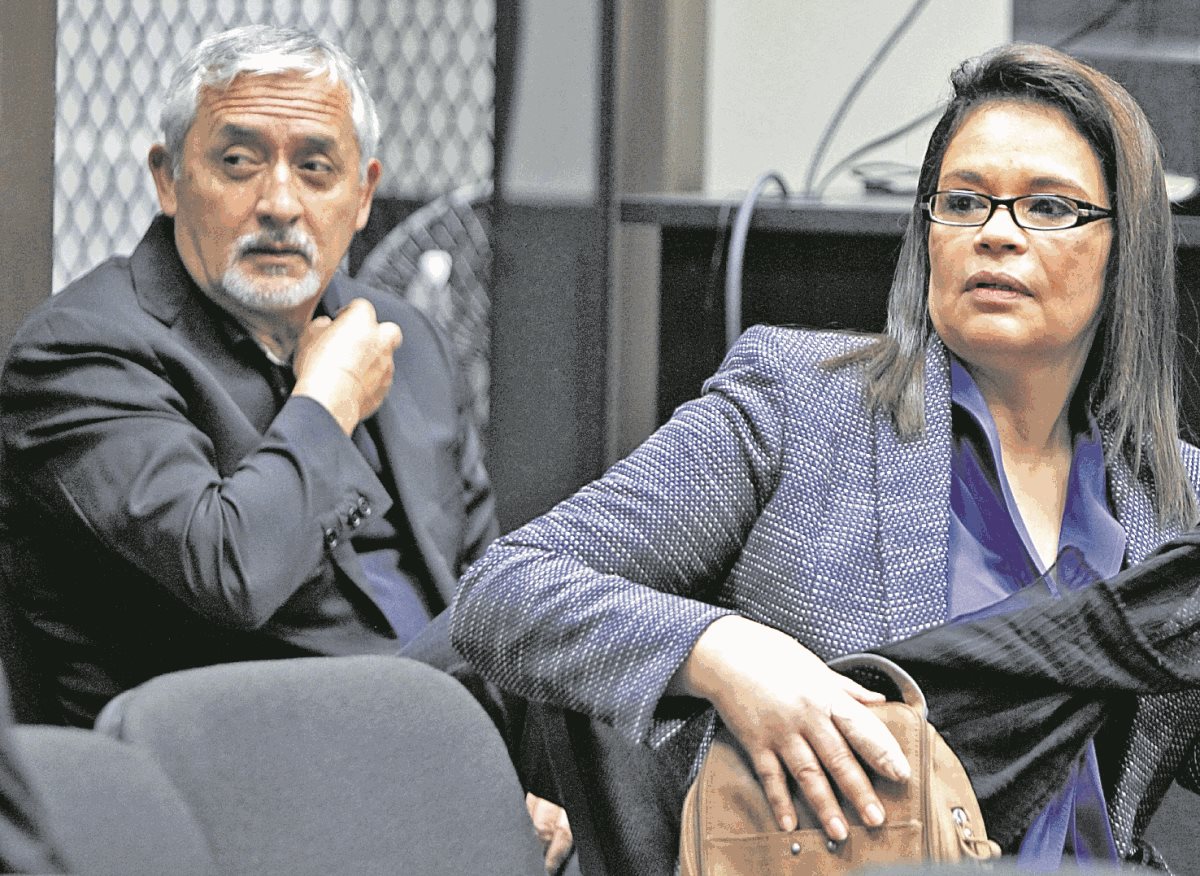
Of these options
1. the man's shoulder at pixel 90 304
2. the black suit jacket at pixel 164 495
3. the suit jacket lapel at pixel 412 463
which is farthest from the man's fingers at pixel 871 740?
the man's shoulder at pixel 90 304

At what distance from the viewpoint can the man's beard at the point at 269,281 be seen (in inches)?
94.9

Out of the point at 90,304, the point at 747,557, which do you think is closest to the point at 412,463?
the point at 90,304

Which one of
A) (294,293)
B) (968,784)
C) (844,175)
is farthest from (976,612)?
(844,175)

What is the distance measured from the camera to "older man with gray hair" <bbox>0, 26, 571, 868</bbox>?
2.13m

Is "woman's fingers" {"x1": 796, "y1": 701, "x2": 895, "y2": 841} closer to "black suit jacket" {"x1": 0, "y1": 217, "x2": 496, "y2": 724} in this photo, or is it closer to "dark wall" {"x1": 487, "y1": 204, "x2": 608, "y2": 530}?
"black suit jacket" {"x1": 0, "y1": 217, "x2": 496, "y2": 724}

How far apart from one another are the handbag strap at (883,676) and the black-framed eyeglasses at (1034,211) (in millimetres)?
506

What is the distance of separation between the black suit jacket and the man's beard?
0.04 metres

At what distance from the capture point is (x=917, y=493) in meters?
1.74

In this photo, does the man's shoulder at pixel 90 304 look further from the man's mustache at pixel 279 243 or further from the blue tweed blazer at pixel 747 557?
the blue tweed blazer at pixel 747 557

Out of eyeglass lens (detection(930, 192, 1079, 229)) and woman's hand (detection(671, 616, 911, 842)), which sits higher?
eyeglass lens (detection(930, 192, 1079, 229))

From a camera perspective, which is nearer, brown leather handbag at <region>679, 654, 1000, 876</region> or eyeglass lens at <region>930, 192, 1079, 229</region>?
brown leather handbag at <region>679, 654, 1000, 876</region>

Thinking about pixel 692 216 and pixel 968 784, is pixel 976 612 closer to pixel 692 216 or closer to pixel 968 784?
pixel 968 784

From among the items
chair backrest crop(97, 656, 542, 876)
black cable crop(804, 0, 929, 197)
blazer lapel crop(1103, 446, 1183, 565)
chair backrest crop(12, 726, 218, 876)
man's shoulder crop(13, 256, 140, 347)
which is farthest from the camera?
black cable crop(804, 0, 929, 197)

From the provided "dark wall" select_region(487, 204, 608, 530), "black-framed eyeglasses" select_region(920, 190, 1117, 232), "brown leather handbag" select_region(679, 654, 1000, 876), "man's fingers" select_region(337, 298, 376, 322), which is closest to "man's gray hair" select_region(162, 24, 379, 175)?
"man's fingers" select_region(337, 298, 376, 322)
